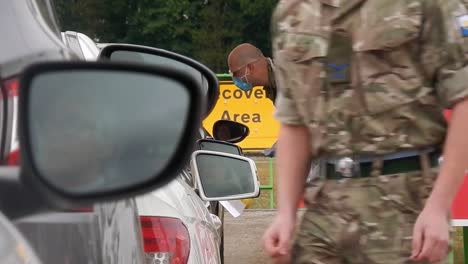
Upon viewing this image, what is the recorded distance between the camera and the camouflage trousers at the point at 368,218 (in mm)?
3041

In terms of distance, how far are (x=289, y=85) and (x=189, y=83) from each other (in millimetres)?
→ 1096

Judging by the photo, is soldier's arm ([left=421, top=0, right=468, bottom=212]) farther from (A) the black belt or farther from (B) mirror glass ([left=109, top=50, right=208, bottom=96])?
(B) mirror glass ([left=109, top=50, right=208, bottom=96])

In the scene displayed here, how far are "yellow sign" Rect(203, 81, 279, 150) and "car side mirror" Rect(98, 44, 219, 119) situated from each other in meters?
17.1

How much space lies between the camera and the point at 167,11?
5809 cm

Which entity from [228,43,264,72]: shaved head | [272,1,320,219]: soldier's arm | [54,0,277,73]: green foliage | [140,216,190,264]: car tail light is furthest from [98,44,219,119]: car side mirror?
[54,0,277,73]: green foliage

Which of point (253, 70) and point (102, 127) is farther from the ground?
point (253, 70)

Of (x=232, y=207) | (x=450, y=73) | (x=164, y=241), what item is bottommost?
(x=232, y=207)

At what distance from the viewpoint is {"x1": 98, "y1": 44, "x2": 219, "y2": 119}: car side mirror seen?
319 centimetres

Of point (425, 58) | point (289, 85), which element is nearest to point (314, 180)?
point (289, 85)

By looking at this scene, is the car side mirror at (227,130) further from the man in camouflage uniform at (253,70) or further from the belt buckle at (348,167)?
the belt buckle at (348,167)

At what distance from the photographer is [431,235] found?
291cm

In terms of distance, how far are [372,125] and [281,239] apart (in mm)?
410

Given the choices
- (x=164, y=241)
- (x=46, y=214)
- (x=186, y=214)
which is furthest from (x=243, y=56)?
(x=46, y=214)

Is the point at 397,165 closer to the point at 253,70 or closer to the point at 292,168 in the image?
the point at 292,168
